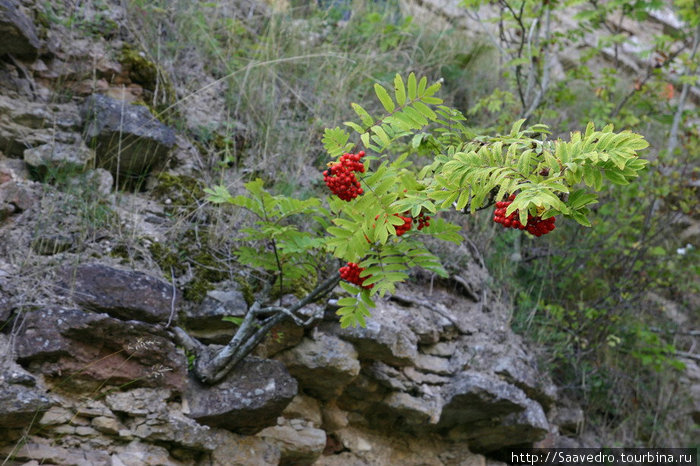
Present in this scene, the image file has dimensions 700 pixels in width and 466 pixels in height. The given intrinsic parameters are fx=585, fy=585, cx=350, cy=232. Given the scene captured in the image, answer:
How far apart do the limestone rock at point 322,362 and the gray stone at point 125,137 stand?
1615 millimetres

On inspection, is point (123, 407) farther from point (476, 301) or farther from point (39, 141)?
point (476, 301)

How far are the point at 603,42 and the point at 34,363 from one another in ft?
19.6

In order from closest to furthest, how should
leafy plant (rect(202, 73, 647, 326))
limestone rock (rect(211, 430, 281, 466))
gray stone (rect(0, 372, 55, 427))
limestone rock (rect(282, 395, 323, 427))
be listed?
leafy plant (rect(202, 73, 647, 326))
gray stone (rect(0, 372, 55, 427))
limestone rock (rect(211, 430, 281, 466))
limestone rock (rect(282, 395, 323, 427))

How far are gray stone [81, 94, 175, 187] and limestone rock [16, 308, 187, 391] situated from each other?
1265 mm

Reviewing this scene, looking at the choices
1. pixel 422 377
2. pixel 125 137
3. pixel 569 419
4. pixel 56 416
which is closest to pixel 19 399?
pixel 56 416

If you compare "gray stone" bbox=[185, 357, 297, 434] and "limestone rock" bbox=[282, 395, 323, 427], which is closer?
"gray stone" bbox=[185, 357, 297, 434]

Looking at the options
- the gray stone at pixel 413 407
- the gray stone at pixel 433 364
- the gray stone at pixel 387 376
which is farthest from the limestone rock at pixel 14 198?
the gray stone at pixel 433 364

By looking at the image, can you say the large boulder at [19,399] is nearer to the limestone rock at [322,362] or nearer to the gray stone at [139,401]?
the gray stone at [139,401]

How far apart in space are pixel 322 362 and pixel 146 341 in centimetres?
106

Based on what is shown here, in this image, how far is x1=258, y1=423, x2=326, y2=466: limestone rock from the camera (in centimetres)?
353

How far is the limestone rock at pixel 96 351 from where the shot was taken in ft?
9.04

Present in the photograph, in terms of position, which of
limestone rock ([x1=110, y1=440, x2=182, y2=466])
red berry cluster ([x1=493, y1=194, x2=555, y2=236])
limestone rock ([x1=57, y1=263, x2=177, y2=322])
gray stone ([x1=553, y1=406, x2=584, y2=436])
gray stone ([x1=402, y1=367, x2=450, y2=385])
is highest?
red berry cluster ([x1=493, y1=194, x2=555, y2=236])

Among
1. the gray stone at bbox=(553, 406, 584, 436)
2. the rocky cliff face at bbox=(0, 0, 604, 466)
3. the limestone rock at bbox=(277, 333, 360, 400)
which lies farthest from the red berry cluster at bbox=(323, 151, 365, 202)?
the gray stone at bbox=(553, 406, 584, 436)

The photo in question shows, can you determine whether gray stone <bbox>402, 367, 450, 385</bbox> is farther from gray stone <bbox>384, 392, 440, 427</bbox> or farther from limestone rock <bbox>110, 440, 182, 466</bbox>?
limestone rock <bbox>110, 440, 182, 466</bbox>
